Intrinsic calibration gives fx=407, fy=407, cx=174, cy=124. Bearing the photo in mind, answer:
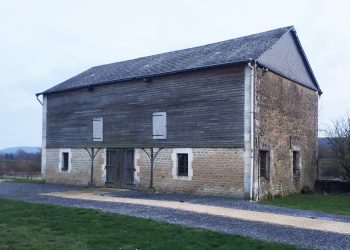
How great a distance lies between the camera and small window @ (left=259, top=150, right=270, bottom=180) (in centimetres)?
1702

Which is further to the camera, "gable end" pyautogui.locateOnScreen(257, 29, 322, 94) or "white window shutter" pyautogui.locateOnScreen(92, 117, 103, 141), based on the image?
"white window shutter" pyautogui.locateOnScreen(92, 117, 103, 141)

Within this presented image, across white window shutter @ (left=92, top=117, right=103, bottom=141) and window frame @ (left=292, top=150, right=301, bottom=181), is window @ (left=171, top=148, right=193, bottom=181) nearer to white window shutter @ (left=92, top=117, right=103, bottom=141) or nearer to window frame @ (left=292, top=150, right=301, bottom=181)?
white window shutter @ (left=92, top=117, right=103, bottom=141)

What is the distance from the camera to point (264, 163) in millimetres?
17234

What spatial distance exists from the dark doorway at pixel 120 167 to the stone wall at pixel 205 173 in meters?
0.88

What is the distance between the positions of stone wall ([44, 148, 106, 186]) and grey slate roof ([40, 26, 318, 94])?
12.3 ft

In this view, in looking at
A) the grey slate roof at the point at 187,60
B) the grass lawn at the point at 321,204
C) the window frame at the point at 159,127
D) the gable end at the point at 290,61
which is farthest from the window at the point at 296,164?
the window frame at the point at 159,127

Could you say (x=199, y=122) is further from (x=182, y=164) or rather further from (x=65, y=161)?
(x=65, y=161)

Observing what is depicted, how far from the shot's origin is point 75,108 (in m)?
23.2

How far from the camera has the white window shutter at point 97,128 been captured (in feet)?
70.7

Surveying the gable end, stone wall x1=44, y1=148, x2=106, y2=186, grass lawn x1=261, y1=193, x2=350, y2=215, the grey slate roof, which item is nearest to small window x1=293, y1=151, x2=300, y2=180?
grass lawn x1=261, y1=193, x2=350, y2=215

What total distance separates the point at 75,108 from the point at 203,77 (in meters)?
8.96

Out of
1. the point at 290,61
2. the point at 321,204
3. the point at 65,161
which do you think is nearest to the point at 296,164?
the point at 321,204

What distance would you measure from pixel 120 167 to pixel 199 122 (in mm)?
5390

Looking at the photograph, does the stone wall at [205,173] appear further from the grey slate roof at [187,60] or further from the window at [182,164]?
the grey slate roof at [187,60]
